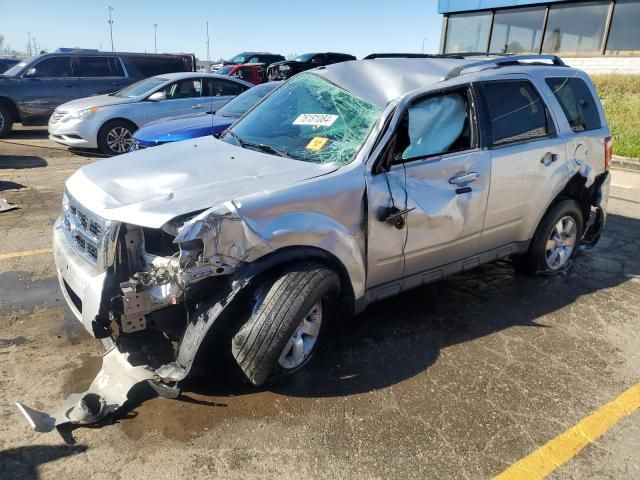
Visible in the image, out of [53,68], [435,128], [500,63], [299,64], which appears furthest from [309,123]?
[299,64]

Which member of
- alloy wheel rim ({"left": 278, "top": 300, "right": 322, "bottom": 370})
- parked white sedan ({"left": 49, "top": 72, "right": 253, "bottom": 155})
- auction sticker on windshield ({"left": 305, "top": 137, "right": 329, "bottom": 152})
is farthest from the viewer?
parked white sedan ({"left": 49, "top": 72, "right": 253, "bottom": 155})

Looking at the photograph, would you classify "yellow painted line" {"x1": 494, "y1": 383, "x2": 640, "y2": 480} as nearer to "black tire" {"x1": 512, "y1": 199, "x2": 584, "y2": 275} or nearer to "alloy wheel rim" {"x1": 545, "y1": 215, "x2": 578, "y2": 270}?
"black tire" {"x1": 512, "y1": 199, "x2": 584, "y2": 275}

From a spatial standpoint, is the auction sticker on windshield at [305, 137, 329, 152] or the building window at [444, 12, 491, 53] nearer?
the auction sticker on windshield at [305, 137, 329, 152]

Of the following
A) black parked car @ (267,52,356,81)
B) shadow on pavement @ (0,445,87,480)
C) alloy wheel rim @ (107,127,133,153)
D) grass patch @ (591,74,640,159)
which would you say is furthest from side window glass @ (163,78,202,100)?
black parked car @ (267,52,356,81)

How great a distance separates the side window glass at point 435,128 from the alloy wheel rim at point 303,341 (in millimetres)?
1124

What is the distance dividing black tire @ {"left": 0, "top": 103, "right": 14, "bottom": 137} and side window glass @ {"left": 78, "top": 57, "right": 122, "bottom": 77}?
1767 mm

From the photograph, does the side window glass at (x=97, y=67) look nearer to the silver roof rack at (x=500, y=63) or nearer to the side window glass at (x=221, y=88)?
the side window glass at (x=221, y=88)

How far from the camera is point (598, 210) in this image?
4934mm

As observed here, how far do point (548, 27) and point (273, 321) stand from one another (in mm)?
18601

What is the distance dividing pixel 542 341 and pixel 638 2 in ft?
51.7

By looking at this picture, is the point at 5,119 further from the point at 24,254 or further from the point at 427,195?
the point at 427,195

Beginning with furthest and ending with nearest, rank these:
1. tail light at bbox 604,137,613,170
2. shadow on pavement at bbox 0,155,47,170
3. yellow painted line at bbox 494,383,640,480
Answer: shadow on pavement at bbox 0,155,47,170 → tail light at bbox 604,137,613,170 → yellow painted line at bbox 494,383,640,480

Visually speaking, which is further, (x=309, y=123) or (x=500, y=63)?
(x=500, y=63)

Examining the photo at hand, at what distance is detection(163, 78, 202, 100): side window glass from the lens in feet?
31.7
